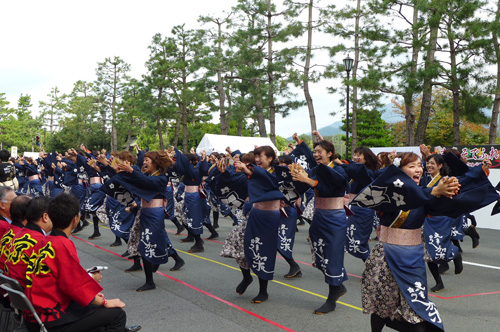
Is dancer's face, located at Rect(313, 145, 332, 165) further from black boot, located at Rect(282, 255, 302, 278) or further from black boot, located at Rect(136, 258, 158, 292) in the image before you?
black boot, located at Rect(136, 258, 158, 292)

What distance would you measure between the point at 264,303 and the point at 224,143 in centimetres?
1495

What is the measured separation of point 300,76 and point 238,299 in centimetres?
1534

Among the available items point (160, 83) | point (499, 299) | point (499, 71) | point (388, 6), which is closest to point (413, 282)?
point (499, 299)

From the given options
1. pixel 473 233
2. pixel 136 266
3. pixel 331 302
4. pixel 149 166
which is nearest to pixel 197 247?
pixel 136 266

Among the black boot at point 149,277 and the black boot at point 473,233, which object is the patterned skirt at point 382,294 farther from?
the black boot at point 473,233

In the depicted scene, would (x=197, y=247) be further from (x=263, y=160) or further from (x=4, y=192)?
(x=4, y=192)

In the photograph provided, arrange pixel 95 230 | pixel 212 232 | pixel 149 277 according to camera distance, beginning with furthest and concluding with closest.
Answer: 1. pixel 95 230
2. pixel 212 232
3. pixel 149 277

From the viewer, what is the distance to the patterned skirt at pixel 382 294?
3183 millimetres

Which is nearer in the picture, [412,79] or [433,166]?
[433,166]

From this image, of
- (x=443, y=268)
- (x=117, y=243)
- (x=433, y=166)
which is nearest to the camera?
(x=433, y=166)

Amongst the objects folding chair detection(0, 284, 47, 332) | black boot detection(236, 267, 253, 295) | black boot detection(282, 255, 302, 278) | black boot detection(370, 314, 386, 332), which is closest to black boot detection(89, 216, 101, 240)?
black boot detection(282, 255, 302, 278)

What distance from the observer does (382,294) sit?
3275 millimetres

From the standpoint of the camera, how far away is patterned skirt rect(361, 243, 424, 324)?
3183 millimetres

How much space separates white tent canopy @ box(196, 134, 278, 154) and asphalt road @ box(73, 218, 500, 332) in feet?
38.0
